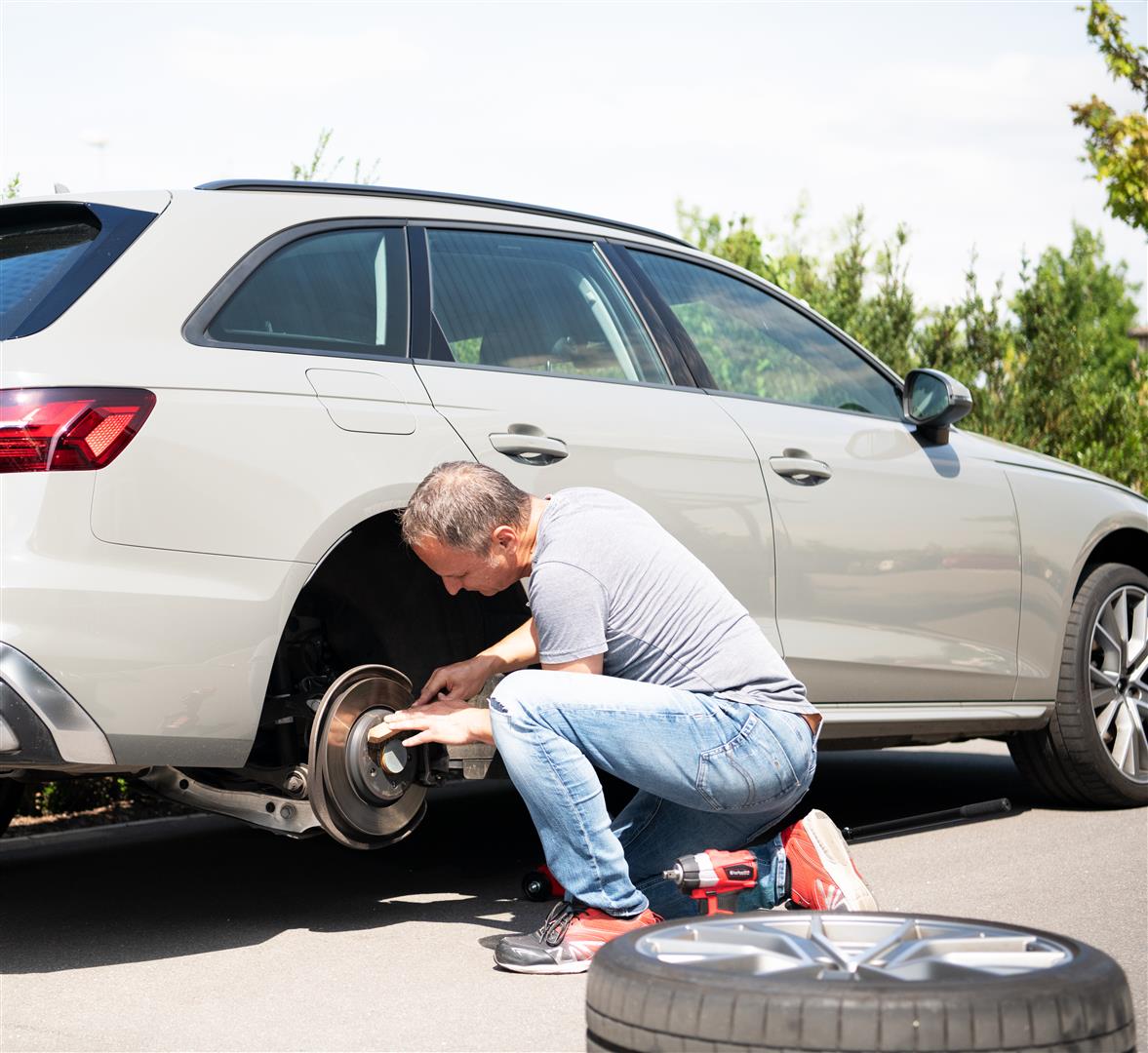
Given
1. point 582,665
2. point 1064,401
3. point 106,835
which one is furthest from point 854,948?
point 1064,401

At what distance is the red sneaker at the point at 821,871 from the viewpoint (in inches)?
139

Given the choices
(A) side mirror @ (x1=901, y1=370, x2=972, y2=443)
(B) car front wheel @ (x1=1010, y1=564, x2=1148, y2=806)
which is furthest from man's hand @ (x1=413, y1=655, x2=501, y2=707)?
(B) car front wheel @ (x1=1010, y1=564, x2=1148, y2=806)

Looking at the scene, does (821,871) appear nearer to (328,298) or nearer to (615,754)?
(615,754)

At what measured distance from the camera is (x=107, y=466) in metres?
3.25

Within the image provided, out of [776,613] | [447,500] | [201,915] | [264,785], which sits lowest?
[201,915]

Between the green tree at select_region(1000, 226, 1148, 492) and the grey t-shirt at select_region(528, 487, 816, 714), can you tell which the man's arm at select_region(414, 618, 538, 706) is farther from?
the green tree at select_region(1000, 226, 1148, 492)

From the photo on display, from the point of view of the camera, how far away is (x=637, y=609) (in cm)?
352

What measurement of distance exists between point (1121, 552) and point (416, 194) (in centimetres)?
323

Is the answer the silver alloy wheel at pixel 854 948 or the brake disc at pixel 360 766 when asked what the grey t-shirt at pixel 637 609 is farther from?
the silver alloy wheel at pixel 854 948

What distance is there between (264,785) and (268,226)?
1.36 m

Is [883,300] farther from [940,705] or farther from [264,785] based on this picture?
[264,785]

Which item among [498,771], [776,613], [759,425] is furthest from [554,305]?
[498,771]

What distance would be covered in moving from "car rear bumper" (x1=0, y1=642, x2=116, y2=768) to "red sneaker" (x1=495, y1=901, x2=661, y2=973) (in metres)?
1.01

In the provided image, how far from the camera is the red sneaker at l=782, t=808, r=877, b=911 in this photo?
3.52 meters
